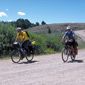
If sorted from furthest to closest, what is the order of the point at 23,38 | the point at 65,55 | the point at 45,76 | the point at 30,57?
the point at 30,57 < the point at 65,55 < the point at 23,38 < the point at 45,76

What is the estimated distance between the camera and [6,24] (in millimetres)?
28234

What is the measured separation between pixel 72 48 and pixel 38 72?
224 inches

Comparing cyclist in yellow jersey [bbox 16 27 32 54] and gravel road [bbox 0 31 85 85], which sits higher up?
cyclist in yellow jersey [bbox 16 27 32 54]

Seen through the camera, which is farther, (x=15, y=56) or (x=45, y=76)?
(x=15, y=56)

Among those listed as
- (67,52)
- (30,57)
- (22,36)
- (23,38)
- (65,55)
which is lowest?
(30,57)

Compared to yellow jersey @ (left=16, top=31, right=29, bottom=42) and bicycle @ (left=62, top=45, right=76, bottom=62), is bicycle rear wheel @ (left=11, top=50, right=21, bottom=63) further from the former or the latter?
bicycle @ (left=62, top=45, right=76, bottom=62)

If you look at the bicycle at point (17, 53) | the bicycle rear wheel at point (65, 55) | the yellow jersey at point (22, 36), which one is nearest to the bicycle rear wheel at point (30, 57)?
the bicycle at point (17, 53)

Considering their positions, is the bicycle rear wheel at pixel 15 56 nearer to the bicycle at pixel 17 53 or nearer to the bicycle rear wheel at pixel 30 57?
the bicycle at pixel 17 53

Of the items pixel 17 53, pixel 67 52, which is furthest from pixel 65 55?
pixel 17 53

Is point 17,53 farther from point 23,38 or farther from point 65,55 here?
point 65,55

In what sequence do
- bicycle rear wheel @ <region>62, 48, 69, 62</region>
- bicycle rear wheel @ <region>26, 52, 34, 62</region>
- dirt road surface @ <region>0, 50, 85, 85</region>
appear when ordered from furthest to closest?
1. bicycle rear wheel @ <region>26, 52, 34, 62</region>
2. bicycle rear wheel @ <region>62, 48, 69, 62</region>
3. dirt road surface @ <region>0, 50, 85, 85</region>

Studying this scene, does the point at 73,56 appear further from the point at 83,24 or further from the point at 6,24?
the point at 83,24

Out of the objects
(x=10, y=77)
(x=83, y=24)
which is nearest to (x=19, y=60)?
(x=10, y=77)

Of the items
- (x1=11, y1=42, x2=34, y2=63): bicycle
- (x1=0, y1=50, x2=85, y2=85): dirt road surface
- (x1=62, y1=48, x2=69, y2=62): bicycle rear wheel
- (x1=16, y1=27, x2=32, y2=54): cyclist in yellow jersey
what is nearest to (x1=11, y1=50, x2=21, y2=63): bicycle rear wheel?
(x1=11, y1=42, x2=34, y2=63): bicycle
